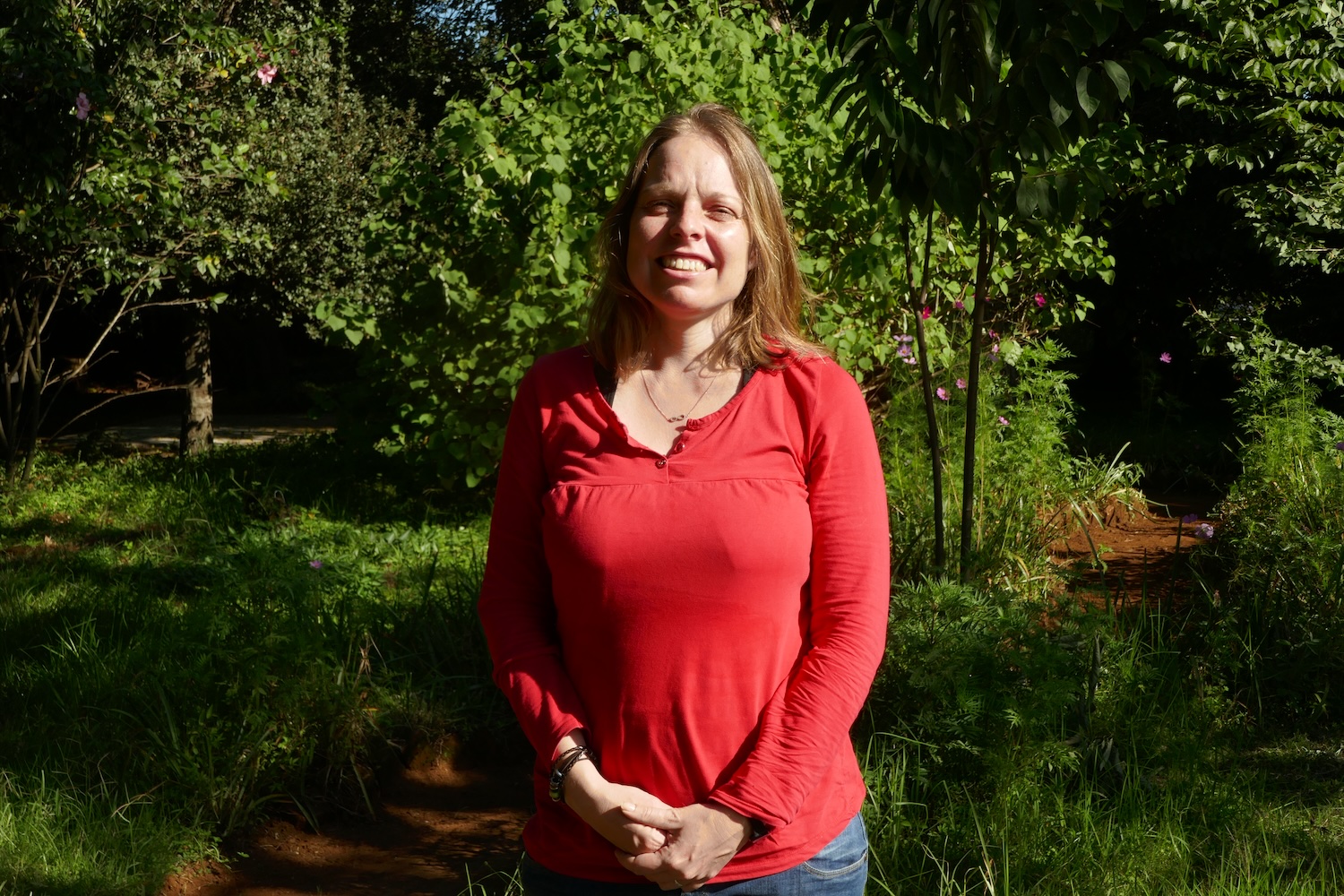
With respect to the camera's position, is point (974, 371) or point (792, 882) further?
point (974, 371)

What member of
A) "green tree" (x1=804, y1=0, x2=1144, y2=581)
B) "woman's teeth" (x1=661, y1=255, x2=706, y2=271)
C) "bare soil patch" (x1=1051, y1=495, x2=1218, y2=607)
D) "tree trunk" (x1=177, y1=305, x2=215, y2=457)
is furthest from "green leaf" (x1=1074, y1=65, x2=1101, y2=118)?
"tree trunk" (x1=177, y1=305, x2=215, y2=457)

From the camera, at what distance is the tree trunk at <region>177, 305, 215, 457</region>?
11297 millimetres

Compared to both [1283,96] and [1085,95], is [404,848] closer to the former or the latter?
[1085,95]

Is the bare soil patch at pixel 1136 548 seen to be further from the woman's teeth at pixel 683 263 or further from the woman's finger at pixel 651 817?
the woman's finger at pixel 651 817

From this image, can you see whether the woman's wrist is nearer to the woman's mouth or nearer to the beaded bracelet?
the beaded bracelet

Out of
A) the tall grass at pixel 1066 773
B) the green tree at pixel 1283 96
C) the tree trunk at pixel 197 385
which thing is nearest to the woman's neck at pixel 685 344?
the tall grass at pixel 1066 773

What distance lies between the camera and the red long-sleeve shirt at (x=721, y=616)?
1.64m

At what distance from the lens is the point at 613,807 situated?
159 cm

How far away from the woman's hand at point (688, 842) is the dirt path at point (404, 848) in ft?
5.19

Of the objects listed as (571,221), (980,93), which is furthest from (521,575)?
(571,221)

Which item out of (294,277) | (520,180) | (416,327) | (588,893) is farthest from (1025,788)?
(294,277)

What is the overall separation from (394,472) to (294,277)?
11.5 feet

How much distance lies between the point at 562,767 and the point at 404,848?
2107 millimetres

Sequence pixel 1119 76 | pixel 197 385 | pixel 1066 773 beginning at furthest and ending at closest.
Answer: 1. pixel 197 385
2. pixel 1066 773
3. pixel 1119 76
